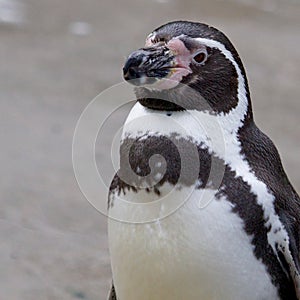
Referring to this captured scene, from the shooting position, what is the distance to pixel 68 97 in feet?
14.5

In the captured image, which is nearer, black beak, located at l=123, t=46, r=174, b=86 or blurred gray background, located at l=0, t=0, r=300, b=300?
black beak, located at l=123, t=46, r=174, b=86

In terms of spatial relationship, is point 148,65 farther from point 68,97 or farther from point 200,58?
point 68,97

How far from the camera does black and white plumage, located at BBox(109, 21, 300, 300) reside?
1900mm

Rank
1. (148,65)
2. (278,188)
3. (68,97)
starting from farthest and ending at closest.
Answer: (68,97), (278,188), (148,65)

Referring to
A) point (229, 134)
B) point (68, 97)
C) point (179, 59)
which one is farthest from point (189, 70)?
point (68, 97)

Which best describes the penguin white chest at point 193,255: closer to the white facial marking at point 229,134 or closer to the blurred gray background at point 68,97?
the white facial marking at point 229,134

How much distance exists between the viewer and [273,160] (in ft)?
6.72

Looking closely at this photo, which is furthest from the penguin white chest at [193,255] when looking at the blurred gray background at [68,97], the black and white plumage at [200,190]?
the blurred gray background at [68,97]

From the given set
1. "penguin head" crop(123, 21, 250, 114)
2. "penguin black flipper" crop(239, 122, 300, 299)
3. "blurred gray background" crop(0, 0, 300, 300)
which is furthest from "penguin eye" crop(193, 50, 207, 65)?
"blurred gray background" crop(0, 0, 300, 300)

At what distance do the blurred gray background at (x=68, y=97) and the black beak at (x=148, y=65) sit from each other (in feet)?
1.63

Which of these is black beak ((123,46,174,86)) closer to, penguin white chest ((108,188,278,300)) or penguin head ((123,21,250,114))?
penguin head ((123,21,250,114))

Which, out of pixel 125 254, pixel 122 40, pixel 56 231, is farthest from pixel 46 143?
pixel 125 254

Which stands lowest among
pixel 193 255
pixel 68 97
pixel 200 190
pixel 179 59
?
pixel 68 97

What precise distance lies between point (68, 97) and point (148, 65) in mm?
2569
